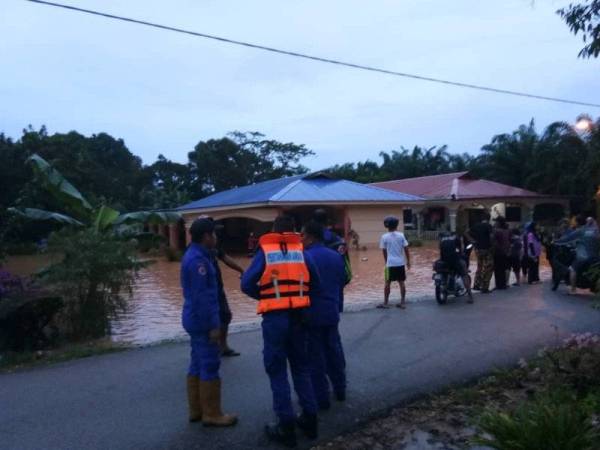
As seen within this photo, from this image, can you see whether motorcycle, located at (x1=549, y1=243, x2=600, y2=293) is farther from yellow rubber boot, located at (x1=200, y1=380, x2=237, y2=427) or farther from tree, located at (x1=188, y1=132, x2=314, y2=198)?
tree, located at (x1=188, y1=132, x2=314, y2=198)

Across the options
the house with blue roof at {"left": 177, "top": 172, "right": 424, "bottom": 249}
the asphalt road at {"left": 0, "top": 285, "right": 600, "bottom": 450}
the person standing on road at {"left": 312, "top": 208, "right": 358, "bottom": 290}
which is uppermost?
the house with blue roof at {"left": 177, "top": 172, "right": 424, "bottom": 249}

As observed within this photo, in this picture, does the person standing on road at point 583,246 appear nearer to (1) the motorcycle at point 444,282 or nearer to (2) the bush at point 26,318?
(1) the motorcycle at point 444,282

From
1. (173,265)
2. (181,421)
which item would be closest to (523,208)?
(173,265)

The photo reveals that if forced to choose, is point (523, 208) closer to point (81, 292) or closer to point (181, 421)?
point (81, 292)

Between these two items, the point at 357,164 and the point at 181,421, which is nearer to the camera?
the point at 181,421

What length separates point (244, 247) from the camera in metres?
37.4

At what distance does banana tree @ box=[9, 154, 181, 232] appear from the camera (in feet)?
37.0

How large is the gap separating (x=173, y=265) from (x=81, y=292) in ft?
57.8

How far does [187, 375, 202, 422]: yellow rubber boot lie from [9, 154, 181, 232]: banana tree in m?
6.44

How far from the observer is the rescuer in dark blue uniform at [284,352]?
4.64 metres

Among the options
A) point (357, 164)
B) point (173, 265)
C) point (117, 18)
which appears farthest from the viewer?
point (357, 164)

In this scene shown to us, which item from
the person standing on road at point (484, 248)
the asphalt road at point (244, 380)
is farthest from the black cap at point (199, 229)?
the person standing on road at point (484, 248)

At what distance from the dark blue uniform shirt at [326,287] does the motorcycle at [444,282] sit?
18.8ft

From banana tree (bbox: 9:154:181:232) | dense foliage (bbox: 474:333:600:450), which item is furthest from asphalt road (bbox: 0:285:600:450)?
banana tree (bbox: 9:154:181:232)
